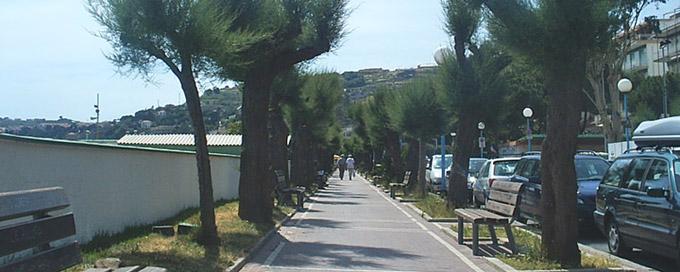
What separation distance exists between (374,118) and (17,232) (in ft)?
123

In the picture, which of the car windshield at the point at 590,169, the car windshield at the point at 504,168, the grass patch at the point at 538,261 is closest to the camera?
the grass patch at the point at 538,261

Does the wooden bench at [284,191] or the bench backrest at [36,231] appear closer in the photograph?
the bench backrest at [36,231]

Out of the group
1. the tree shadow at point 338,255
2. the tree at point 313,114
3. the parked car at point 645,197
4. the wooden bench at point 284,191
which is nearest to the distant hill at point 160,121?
the tree at point 313,114

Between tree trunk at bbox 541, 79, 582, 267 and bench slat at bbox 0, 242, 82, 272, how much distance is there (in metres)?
6.10

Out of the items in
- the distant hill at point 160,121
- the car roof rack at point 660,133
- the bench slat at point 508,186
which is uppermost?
the distant hill at point 160,121

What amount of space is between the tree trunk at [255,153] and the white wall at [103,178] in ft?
5.77

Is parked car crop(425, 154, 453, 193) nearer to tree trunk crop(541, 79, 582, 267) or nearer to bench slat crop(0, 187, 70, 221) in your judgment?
tree trunk crop(541, 79, 582, 267)

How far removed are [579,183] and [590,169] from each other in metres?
0.96

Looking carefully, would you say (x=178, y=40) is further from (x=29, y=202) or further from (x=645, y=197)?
(x=645, y=197)

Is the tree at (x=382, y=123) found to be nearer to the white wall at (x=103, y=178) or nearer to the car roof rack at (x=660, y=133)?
the white wall at (x=103, y=178)

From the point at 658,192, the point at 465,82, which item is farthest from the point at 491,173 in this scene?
the point at 658,192

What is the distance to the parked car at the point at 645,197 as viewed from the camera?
8227 millimetres

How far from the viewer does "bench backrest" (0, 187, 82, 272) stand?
4230 millimetres

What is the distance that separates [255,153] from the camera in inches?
534
